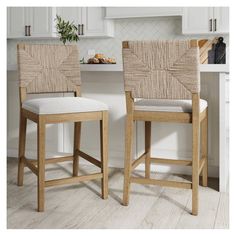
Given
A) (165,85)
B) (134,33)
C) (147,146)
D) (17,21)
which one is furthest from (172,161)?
(17,21)

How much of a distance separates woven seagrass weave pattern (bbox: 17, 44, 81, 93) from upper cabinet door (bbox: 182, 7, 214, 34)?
173 cm

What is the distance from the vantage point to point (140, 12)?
4.18m

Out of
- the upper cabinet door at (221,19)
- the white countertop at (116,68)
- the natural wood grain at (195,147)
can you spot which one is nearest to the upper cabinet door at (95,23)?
the upper cabinet door at (221,19)

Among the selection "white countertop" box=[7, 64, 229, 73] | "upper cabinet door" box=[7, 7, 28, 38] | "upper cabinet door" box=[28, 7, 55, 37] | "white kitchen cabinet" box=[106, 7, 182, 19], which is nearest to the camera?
"white countertop" box=[7, 64, 229, 73]

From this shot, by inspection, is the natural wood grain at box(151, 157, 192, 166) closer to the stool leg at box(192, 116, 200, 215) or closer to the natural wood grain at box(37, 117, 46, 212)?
the stool leg at box(192, 116, 200, 215)

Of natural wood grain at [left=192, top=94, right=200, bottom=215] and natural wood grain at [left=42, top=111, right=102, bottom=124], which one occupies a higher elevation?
natural wood grain at [left=42, top=111, right=102, bottom=124]

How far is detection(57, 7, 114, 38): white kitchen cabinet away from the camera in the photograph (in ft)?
14.4

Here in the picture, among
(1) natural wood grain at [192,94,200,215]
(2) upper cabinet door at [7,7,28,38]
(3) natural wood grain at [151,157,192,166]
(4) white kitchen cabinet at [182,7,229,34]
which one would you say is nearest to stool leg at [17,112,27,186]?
(3) natural wood grain at [151,157,192,166]

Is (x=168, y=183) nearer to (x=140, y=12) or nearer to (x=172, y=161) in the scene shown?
(x=172, y=161)

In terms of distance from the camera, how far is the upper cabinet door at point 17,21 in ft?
15.3

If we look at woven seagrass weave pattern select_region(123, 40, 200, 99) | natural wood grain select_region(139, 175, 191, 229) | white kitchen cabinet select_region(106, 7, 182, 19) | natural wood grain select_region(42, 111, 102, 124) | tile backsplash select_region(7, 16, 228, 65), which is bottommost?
natural wood grain select_region(139, 175, 191, 229)

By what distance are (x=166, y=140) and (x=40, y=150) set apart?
3.59 ft

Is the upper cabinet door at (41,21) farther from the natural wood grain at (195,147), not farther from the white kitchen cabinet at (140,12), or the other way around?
the natural wood grain at (195,147)
